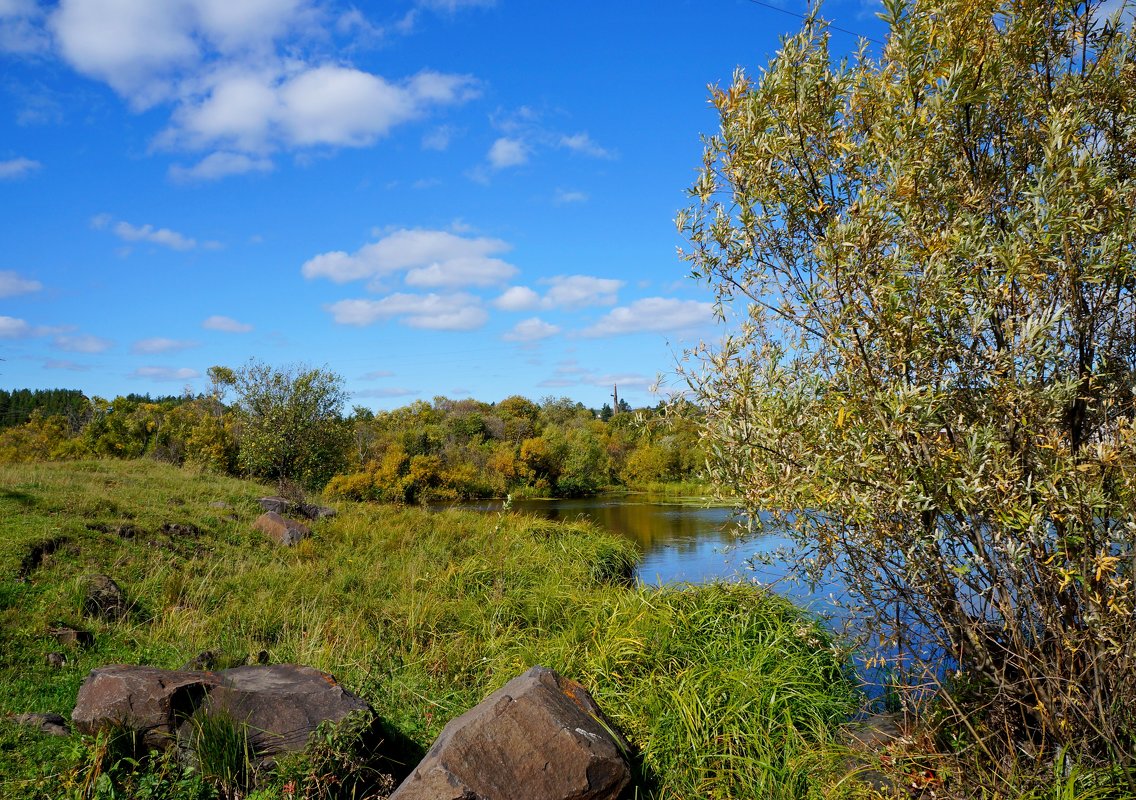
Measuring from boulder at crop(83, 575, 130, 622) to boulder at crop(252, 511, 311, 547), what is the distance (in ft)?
13.6

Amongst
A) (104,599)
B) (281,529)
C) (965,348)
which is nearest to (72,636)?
(104,599)

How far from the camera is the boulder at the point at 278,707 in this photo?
4406mm

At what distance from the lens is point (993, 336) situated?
3744 mm

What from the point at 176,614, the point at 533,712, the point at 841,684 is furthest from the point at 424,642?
the point at 841,684

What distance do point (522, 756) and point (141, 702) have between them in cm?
258

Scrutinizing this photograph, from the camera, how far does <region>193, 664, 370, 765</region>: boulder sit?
4.41 metres

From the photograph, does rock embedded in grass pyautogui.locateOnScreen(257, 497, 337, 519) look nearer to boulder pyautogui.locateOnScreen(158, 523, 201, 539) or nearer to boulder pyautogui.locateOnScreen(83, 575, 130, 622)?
boulder pyautogui.locateOnScreen(158, 523, 201, 539)

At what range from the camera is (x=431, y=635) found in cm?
724

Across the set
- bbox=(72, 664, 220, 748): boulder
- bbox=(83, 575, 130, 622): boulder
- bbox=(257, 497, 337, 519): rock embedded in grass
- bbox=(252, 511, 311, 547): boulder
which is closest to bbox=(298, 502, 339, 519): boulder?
bbox=(257, 497, 337, 519): rock embedded in grass

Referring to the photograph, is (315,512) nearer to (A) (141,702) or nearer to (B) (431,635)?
(B) (431,635)

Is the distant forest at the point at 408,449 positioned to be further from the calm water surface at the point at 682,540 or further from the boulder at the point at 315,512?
the boulder at the point at 315,512

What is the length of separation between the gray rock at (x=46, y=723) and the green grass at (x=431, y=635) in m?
0.10

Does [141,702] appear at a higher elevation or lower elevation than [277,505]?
lower

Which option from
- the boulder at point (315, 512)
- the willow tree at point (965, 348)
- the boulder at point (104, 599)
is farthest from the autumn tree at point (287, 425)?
the willow tree at point (965, 348)
